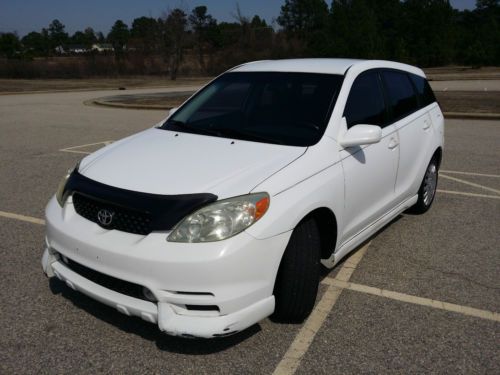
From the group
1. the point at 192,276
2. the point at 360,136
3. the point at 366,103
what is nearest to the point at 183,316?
the point at 192,276

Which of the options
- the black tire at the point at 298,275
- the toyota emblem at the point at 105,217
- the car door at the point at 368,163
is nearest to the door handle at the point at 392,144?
the car door at the point at 368,163

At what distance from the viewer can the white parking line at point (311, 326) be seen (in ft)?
9.33

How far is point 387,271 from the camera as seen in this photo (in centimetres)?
407

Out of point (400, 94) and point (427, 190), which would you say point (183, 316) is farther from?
point (427, 190)

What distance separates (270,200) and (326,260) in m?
0.94

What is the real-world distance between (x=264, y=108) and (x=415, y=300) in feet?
6.18

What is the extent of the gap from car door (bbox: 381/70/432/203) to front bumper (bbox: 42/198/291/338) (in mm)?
2105

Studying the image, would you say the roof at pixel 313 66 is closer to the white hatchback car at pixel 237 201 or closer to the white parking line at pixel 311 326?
the white hatchback car at pixel 237 201

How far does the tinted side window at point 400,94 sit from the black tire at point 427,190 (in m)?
0.74

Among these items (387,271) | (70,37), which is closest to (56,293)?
(387,271)

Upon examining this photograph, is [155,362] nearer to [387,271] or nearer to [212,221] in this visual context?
[212,221]

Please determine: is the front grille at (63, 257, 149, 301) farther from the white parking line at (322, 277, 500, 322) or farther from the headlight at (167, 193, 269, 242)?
→ the white parking line at (322, 277, 500, 322)

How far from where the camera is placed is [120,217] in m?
2.83

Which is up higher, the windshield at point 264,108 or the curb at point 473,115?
the windshield at point 264,108
